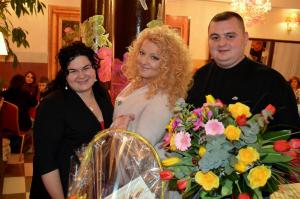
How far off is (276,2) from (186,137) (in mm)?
7317

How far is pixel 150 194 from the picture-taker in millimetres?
1102

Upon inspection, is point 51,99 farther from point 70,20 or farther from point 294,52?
point 294,52

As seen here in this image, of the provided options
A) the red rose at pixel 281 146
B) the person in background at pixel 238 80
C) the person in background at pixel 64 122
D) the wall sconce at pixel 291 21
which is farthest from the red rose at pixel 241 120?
the wall sconce at pixel 291 21

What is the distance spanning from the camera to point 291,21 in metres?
7.67

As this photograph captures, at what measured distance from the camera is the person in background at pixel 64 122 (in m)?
1.49

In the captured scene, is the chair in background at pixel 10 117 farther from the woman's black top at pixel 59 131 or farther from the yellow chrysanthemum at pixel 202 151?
the yellow chrysanthemum at pixel 202 151

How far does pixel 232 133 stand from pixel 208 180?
0.14 meters

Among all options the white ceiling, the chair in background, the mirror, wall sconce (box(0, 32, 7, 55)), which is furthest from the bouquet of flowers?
the white ceiling

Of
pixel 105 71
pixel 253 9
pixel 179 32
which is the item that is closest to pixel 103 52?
pixel 105 71

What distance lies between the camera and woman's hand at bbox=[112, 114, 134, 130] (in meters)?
1.57

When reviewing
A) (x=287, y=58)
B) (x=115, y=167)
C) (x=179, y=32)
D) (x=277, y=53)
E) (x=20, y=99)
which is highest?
(x=179, y=32)

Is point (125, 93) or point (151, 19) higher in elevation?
point (151, 19)

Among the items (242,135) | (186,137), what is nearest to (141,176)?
(186,137)

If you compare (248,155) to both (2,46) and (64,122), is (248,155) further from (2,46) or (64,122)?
(2,46)
